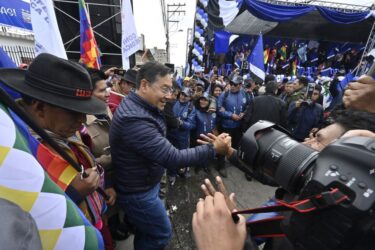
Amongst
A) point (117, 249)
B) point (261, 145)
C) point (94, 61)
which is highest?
point (261, 145)

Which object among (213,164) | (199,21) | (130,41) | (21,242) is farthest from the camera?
(199,21)

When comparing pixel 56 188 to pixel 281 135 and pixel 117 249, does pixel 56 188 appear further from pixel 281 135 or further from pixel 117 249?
pixel 117 249

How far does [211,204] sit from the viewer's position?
2.36 feet

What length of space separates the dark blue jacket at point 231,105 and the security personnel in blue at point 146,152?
2616 millimetres

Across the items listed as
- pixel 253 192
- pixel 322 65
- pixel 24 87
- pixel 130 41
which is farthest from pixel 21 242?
pixel 322 65

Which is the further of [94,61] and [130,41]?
[130,41]

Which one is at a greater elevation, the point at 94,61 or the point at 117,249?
the point at 94,61

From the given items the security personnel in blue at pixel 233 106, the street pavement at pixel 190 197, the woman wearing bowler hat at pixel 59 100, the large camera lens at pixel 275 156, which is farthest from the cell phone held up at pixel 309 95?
the woman wearing bowler hat at pixel 59 100

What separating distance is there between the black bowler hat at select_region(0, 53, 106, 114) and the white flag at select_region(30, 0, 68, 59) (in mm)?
1517

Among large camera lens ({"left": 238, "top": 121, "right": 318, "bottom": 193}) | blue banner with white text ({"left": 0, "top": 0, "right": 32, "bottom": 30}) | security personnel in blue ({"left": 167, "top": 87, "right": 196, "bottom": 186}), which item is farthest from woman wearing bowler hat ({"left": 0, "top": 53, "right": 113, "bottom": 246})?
blue banner with white text ({"left": 0, "top": 0, "right": 32, "bottom": 30})

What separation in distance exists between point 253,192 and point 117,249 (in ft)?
7.18

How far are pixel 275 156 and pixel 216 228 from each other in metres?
0.31

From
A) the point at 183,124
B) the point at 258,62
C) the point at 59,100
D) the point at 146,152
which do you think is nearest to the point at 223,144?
the point at 146,152

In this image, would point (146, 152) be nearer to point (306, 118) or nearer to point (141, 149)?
point (141, 149)
